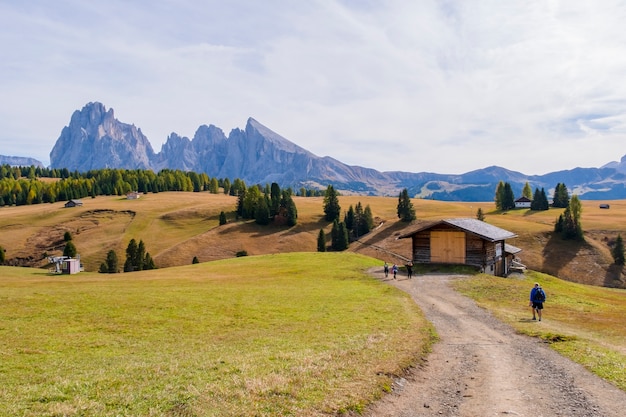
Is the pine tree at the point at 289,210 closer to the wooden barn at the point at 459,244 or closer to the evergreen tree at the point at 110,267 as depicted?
the evergreen tree at the point at 110,267

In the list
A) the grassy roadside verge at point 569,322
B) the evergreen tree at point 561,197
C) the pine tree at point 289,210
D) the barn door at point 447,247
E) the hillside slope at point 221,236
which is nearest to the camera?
the grassy roadside verge at point 569,322

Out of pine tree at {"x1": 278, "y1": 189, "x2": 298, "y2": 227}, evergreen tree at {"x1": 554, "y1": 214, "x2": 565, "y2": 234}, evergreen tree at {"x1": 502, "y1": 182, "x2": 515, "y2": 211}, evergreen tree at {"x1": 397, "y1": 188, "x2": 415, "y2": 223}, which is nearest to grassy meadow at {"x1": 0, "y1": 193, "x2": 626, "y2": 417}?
evergreen tree at {"x1": 554, "y1": 214, "x2": 565, "y2": 234}

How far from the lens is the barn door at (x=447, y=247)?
54969 mm

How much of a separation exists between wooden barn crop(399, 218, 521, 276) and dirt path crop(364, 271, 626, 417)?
109 ft

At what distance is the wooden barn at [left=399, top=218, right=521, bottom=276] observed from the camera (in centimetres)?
5378

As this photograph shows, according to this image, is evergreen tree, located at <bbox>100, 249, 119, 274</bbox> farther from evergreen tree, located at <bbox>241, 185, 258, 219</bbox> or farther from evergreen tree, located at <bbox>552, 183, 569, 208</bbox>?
evergreen tree, located at <bbox>552, 183, 569, 208</bbox>

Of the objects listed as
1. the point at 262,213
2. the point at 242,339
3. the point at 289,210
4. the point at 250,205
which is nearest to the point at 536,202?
the point at 289,210

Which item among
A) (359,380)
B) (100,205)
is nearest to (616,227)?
(359,380)

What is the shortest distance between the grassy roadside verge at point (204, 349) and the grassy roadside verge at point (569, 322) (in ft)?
20.9

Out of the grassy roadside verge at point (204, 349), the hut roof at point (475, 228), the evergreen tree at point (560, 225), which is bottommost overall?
the evergreen tree at point (560, 225)

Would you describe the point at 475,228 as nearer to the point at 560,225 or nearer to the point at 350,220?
the point at 560,225

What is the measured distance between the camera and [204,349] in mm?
19000

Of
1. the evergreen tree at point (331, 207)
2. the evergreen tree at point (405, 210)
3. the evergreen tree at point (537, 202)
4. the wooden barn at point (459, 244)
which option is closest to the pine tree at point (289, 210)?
the evergreen tree at point (331, 207)

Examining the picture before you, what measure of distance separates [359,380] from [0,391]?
11205 millimetres
